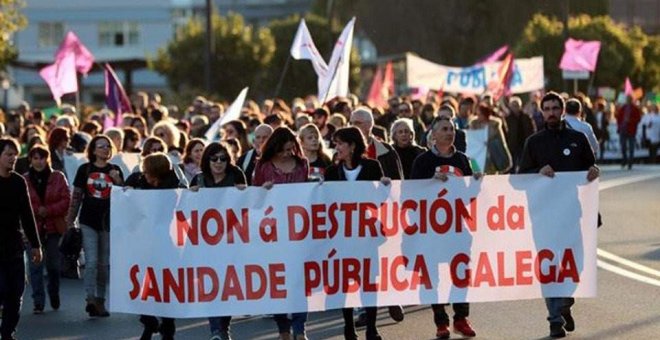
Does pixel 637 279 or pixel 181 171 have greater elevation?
pixel 181 171

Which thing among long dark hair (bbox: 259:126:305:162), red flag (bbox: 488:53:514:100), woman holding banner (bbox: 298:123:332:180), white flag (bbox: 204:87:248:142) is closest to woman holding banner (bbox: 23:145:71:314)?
woman holding banner (bbox: 298:123:332:180)

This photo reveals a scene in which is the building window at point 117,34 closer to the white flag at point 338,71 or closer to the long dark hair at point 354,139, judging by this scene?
the white flag at point 338,71

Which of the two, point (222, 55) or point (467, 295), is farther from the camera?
point (222, 55)

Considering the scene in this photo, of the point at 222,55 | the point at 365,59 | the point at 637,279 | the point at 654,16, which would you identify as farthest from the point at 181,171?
the point at 654,16

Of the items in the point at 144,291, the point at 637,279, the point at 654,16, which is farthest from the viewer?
the point at 654,16

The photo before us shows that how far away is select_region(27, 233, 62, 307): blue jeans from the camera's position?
15.8 m

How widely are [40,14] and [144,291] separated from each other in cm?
8851

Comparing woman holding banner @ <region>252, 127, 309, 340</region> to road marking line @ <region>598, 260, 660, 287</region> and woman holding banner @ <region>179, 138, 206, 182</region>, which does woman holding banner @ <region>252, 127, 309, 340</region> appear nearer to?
woman holding banner @ <region>179, 138, 206, 182</region>

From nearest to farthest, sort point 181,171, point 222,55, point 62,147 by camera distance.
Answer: point 181,171
point 62,147
point 222,55

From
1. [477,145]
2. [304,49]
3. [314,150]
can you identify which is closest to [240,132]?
[314,150]

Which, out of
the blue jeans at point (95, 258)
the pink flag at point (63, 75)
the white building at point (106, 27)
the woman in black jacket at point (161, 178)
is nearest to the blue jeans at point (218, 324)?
the woman in black jacket at point (161, 178)

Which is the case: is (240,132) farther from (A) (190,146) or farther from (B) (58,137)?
(A) (190,146)

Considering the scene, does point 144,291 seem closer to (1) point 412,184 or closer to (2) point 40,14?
(1) point 412,184

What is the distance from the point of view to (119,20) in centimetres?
9944
